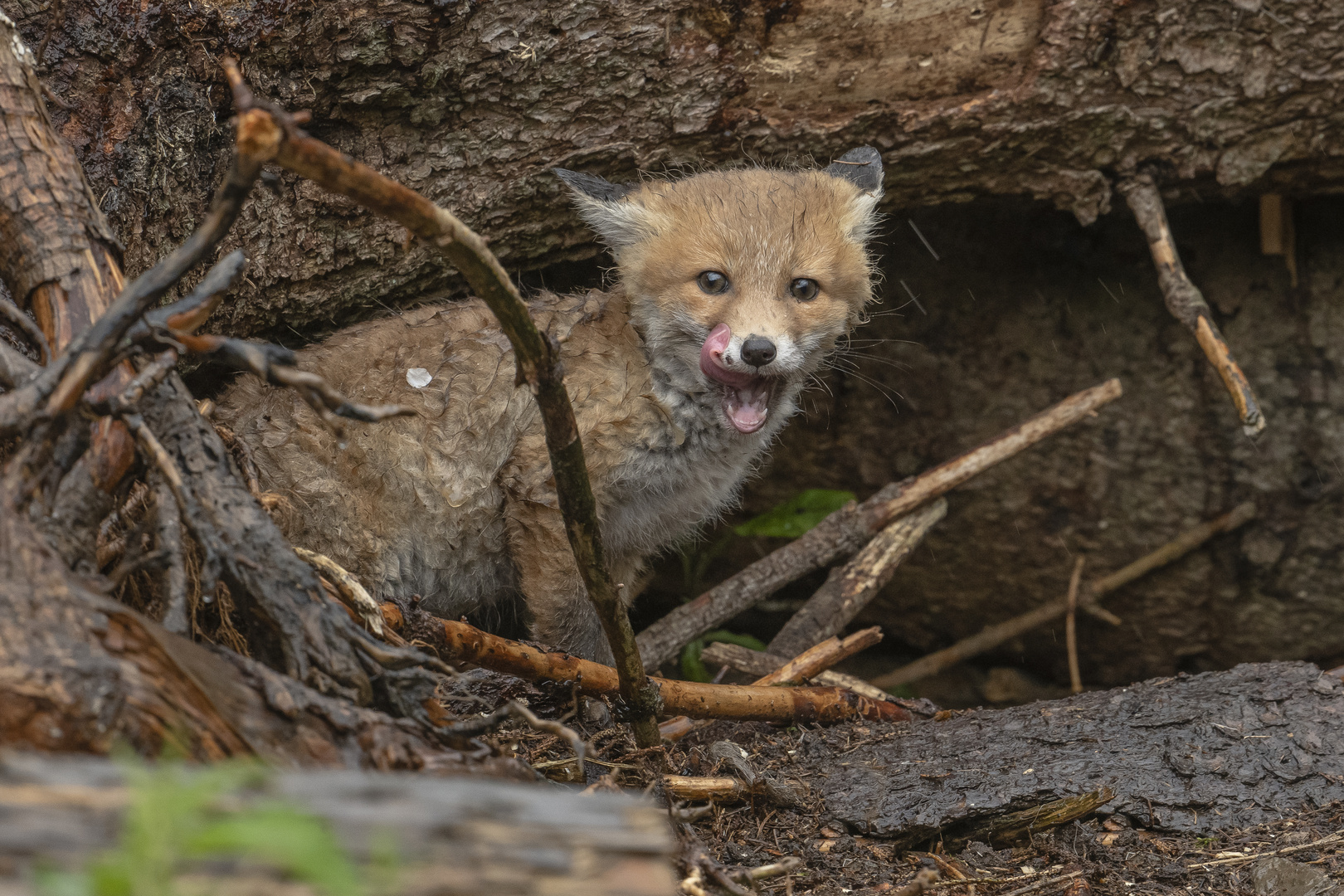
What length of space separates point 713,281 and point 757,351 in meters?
0.44

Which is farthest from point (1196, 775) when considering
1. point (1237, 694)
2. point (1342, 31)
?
point (1342, 31)

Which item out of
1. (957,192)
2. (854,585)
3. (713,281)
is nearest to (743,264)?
(713,281)

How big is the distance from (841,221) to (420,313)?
5.80 ft

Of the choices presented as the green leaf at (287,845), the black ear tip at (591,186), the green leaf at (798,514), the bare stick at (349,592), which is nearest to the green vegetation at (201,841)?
the green leaf at (287,845)

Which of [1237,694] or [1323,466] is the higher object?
[1323,466]

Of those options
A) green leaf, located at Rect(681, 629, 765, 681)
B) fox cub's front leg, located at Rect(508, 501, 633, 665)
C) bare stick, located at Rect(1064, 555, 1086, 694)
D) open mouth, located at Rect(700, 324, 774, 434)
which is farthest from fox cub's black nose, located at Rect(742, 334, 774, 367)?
bare stick, located at Rect(1064, 555, 1086, 694)

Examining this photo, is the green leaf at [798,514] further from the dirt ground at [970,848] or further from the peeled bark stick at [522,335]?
the peeled bark stick at [522,335]

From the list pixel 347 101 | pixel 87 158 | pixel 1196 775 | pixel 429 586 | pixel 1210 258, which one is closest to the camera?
pixel 1196 775

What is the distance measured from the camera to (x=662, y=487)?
158 inches

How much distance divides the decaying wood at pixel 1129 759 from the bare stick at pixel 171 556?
200 cm

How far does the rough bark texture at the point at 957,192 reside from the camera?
11.8ft

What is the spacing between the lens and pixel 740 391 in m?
3.86

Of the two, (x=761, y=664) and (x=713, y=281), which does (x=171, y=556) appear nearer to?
(x=713, y=281)

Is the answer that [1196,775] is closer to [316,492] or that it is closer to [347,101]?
[316,492]
